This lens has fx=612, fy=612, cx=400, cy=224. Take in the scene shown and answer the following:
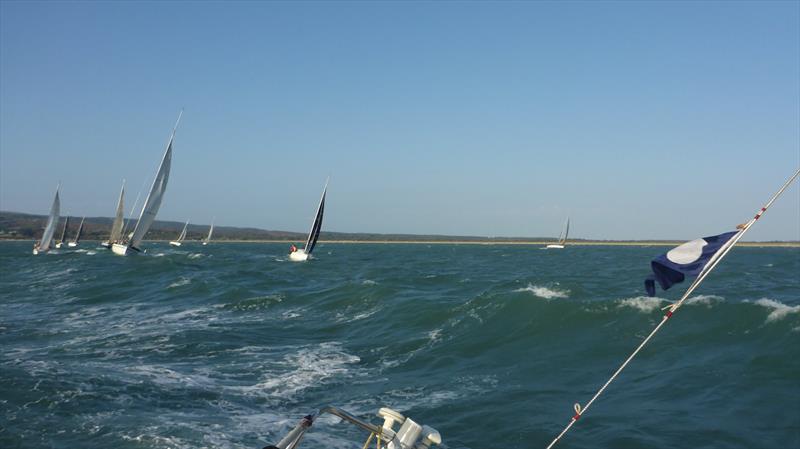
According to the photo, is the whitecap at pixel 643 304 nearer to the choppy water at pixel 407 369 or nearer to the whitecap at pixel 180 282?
the choppy water at pixel 407 369

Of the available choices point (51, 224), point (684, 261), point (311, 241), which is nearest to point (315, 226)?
point (311, 241)

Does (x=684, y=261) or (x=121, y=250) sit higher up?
(x=684, y=261)

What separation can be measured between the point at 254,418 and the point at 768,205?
9687mm

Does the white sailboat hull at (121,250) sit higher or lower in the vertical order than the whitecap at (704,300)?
lower

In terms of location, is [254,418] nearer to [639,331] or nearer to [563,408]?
[563,408]

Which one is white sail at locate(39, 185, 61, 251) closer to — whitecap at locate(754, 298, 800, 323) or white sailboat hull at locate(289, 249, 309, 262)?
white sailboat hull at locate(289, 249, 309, 262)

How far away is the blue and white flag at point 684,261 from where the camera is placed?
26.2 feet

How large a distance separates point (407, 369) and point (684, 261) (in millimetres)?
10394

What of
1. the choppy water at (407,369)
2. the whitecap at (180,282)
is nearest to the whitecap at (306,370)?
the choppy water at (407,369)

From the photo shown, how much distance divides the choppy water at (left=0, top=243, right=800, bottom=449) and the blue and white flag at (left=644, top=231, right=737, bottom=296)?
4065 millimetres

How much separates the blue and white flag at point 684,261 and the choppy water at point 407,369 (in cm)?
407

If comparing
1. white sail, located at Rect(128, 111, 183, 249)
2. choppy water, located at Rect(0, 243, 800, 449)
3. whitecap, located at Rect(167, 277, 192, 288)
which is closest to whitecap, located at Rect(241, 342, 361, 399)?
choppy water, located at Rect(0, 243, 800, 449)

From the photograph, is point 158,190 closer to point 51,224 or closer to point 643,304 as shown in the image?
point 51,224

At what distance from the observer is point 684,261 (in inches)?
316
